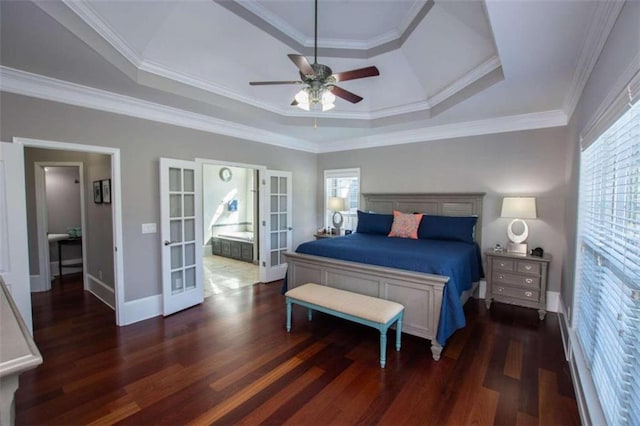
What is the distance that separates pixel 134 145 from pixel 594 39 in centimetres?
439

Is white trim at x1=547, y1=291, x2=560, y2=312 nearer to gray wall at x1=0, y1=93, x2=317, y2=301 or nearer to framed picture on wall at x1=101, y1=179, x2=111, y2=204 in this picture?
gray wall at x1=0, y1=93, x2=317, y2=301

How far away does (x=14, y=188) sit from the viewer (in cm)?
264

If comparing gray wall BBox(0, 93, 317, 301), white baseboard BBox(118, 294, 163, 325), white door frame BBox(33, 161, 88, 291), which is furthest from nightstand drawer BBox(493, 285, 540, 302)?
white door frame BBox(33, 161, 88, 291)

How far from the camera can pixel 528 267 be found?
3625 millimetres

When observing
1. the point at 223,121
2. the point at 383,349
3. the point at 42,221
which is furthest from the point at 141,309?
the point at 383,349

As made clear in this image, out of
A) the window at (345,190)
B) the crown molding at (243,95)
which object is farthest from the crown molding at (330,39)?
the window at (345,190)

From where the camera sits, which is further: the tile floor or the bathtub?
the bathtub

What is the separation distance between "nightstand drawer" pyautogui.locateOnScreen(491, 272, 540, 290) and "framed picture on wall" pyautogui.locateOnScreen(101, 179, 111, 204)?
5.21 m

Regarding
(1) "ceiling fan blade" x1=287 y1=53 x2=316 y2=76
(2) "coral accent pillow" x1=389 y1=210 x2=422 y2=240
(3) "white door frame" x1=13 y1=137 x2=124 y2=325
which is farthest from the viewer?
(2) "coral accent pillow" x1=389 y1=210 x2=422 y2=240

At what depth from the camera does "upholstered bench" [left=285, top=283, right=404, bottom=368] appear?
259cm

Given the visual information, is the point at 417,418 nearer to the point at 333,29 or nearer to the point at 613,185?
the point at 613,185

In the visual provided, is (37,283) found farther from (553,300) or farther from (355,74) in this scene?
(553,300)

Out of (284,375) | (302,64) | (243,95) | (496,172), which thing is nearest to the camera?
(302,64)

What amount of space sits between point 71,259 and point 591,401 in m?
7.64
